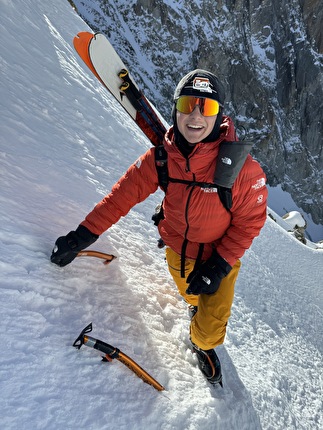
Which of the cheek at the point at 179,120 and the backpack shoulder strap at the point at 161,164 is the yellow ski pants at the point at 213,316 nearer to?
the backpack shoulder strap at the point at 161,164

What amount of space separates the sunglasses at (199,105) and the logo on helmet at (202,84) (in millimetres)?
71

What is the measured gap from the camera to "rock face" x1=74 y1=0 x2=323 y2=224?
149 ft

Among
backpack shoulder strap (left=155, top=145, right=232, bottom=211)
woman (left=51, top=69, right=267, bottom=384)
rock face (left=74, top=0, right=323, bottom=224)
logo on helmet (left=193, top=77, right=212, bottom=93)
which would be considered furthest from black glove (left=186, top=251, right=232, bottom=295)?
rock face (left=74, top=0, right=323, bottom=224)

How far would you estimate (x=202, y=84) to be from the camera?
8.02 ft

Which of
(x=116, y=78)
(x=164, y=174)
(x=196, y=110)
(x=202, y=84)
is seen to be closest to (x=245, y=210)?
(x=164, y=174)

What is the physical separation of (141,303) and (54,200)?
120 centimetres

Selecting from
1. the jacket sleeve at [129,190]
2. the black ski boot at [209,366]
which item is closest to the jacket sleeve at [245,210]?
the jacket sleeve at [129,190]

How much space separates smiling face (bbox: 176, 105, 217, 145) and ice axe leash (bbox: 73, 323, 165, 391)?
1396mm

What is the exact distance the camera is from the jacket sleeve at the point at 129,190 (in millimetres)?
2648

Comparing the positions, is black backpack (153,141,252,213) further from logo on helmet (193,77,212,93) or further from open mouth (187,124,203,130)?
logo on helmet (193,77,212,93)

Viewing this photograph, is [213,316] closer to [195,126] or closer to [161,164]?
[161,164]

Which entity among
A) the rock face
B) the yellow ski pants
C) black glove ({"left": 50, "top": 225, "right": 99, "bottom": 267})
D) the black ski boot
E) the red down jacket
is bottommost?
the rock face

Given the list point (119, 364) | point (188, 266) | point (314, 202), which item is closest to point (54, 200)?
point (188, 266)

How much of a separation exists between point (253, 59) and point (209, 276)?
63098 mm
